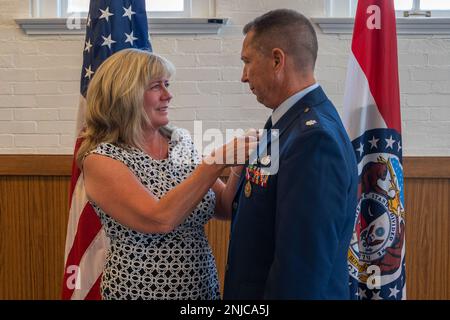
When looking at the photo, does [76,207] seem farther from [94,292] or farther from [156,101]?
[156,101]

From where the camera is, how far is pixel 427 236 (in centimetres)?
300

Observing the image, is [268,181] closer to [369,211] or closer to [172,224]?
[172,224]

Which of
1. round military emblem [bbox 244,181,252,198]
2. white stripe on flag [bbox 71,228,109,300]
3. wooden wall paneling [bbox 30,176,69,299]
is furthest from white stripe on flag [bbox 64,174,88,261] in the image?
round military emblem [bbox 244,181,252,198]

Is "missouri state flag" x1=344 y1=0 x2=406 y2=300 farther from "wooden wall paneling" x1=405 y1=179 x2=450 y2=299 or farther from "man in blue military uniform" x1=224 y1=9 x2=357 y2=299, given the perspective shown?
"man in blue military uniform" x1=224 y1=9 x2=357 y2=299

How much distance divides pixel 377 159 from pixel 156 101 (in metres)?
1.00

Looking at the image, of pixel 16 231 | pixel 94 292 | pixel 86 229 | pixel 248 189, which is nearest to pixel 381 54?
pixel 248 189

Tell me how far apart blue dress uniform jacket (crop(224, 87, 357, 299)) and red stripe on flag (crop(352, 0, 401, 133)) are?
3.15 ft

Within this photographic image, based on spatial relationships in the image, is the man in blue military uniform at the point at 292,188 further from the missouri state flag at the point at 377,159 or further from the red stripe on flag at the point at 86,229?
the red stripe on flag at the point at 86,229

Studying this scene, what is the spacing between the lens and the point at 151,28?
119 inches

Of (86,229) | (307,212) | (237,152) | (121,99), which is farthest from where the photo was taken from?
(86,229)

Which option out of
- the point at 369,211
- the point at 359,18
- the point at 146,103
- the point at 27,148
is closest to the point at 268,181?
the point at 146,103

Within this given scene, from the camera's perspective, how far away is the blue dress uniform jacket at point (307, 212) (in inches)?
50.6

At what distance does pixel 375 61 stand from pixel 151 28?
125 cm

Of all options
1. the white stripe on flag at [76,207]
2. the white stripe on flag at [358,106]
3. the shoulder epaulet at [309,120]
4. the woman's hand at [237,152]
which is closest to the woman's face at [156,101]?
the woman's hand at [237,152]
